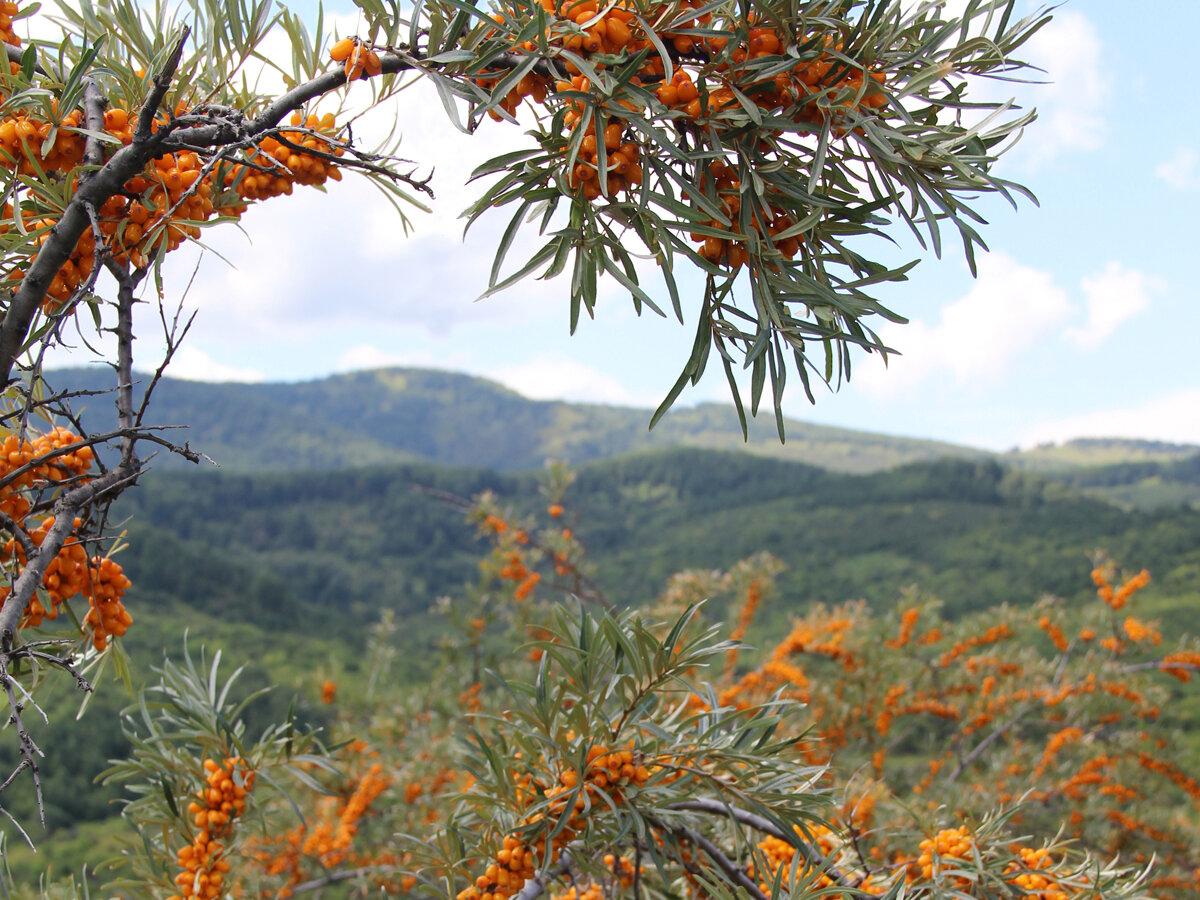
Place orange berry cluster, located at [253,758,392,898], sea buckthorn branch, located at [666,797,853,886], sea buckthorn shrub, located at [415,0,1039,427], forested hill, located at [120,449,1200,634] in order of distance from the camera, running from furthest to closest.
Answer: forested hill, located at [120,449,1200,634] < orange berry cluster, located at [253,758,392,898] < sea buckthorn branch, located at [666,797,853,886] < sea buckthorn shrub, located at [415,0,1039,427]

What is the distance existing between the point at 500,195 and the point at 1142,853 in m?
8.12

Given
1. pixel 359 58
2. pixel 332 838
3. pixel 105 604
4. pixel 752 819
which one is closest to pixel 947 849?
pixel 752 819

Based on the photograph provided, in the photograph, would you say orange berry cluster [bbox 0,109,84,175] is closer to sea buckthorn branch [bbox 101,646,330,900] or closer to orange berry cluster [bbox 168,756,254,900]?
sea buckthorn branch [bbox 101,646,330,900]

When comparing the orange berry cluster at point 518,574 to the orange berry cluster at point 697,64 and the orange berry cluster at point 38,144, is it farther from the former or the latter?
the orange berry cluster at point 697,64

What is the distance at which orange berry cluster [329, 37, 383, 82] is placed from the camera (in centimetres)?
95

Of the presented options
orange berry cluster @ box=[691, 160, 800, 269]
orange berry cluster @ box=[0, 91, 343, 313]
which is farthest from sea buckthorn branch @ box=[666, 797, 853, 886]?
orange berry cluster @ box=[0, 91, 343, 313]

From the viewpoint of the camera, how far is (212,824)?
4.96ft

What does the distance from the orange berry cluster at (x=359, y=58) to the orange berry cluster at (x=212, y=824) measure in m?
1.36

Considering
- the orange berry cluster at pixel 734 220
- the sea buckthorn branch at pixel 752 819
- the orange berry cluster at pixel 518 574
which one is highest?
the orange berry cluster at pixel 734 220

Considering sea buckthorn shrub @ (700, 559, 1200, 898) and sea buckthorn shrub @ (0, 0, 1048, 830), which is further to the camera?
sea buckthorn shrub @ (700, 559, 1200, 898)

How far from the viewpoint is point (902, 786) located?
Result: 6.57 m

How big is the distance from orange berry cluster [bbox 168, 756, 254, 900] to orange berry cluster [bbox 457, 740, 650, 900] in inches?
22.2

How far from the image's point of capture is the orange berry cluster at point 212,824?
1.46 m

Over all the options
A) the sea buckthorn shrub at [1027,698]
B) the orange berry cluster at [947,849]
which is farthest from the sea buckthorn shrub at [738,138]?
the sea buckthorn shrub at [1027,698]
